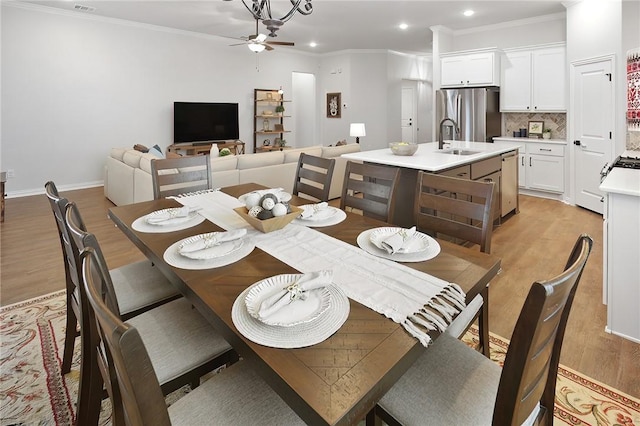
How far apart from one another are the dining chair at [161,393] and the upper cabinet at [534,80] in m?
6.24

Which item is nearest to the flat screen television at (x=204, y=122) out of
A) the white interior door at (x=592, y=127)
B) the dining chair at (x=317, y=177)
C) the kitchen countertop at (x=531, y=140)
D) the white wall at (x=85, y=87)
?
the white wall at (x=85, y=87)

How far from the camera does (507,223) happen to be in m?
4.50

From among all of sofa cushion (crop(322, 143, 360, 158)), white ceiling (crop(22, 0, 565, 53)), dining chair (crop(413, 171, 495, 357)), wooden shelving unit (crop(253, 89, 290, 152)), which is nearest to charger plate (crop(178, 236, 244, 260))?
dining chair (crop(413, 171, 495, 357))

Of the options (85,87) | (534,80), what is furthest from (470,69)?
(85,87)

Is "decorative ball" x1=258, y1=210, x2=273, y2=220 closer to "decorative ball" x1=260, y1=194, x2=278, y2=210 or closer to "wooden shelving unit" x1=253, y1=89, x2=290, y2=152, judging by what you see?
"decorative ball" x1=260, y1=194, x2=278, y2=210

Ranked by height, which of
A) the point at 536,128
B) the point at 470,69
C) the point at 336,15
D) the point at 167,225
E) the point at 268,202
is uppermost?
the point at 336,15

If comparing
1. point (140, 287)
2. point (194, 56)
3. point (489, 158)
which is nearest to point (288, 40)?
point (194, 56)

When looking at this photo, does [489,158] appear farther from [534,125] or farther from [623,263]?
[534,125]

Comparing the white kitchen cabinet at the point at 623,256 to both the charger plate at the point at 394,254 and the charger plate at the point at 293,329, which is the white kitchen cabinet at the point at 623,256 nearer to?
the charger plate at the point at 394,254

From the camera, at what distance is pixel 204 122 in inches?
307

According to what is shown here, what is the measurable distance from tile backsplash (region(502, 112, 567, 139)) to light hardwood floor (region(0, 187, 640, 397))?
122 cm

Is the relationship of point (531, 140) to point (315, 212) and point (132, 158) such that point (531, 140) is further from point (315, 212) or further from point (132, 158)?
point (132, 158)

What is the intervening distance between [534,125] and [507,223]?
104 inches

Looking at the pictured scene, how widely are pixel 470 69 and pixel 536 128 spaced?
57.6 inches
